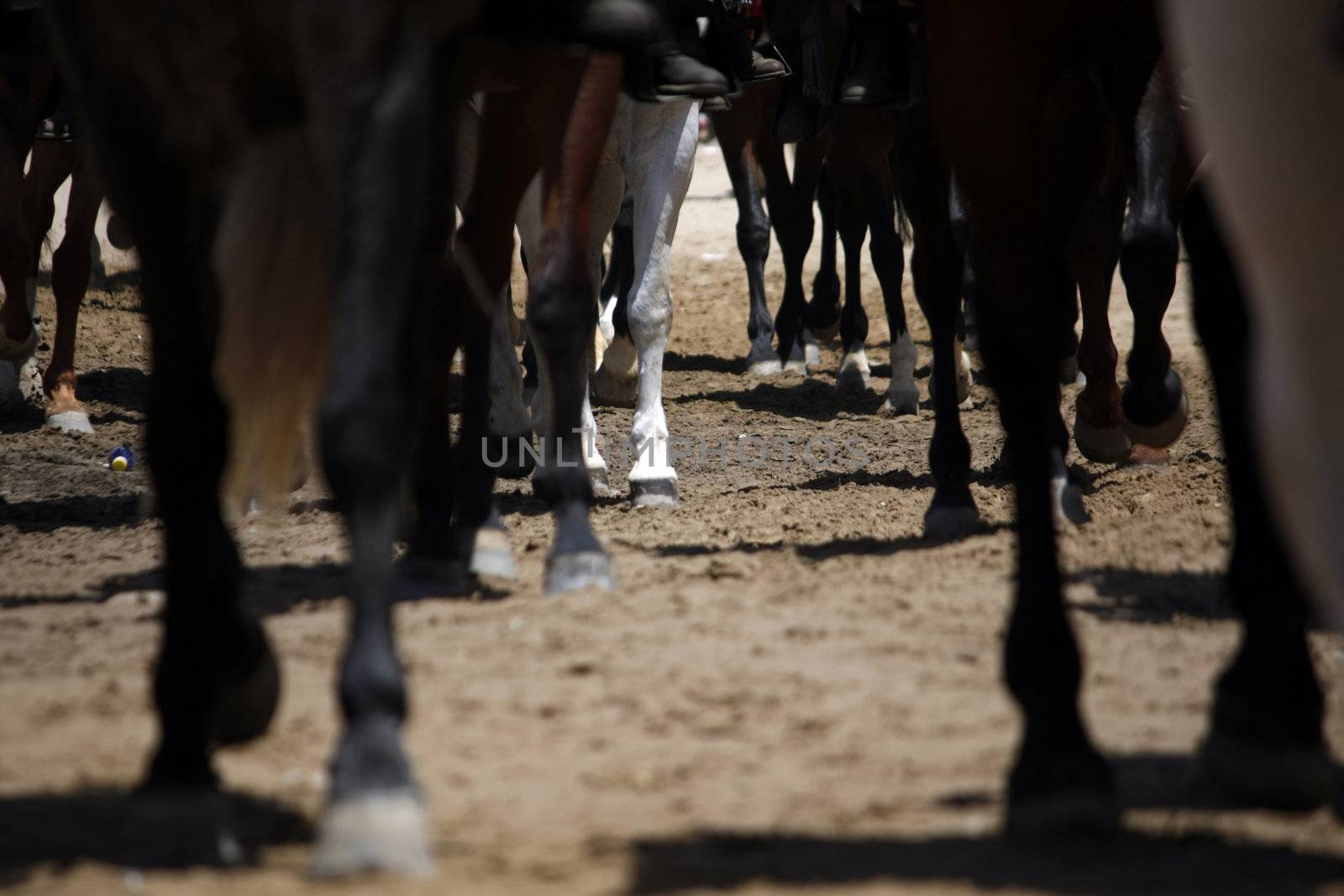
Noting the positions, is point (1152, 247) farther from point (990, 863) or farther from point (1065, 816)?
point (990, 863)

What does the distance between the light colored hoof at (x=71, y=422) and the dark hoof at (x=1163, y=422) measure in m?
5.31

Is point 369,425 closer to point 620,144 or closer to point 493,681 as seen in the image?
point 493,681

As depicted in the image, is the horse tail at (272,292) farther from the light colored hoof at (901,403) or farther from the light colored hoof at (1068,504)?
the light colored hoof at (901,403)

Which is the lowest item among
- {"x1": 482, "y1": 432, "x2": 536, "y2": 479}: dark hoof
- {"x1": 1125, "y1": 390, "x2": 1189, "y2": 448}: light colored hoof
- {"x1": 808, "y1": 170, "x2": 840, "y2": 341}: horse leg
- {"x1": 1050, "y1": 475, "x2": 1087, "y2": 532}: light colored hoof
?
{"x1": 1050, "y1": 475, "x2": 1087, "y2": 532}: light colored hoof

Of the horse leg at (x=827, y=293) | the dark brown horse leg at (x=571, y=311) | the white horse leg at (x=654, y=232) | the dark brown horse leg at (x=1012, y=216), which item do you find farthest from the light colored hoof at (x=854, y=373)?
the dark brown horse leg at (x=1012, y=216)

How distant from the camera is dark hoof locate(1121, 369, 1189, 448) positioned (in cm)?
561

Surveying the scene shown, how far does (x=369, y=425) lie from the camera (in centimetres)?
223

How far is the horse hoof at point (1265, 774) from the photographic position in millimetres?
2500

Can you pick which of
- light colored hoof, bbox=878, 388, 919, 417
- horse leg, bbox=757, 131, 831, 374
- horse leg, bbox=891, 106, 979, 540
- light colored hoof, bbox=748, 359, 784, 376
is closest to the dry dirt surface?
horse leg, bbox=891, 106, 979, 540

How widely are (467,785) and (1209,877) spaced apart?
116 cm

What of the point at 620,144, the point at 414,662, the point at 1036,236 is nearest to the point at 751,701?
the point at 414,662

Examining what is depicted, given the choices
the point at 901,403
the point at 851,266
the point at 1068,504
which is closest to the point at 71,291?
the point at 901,403

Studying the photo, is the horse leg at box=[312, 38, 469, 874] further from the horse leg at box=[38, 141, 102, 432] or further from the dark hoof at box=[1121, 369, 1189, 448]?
the horse leg at box=[38, 141, 102, 432]

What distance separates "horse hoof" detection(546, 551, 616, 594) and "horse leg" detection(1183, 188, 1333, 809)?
184 cm
